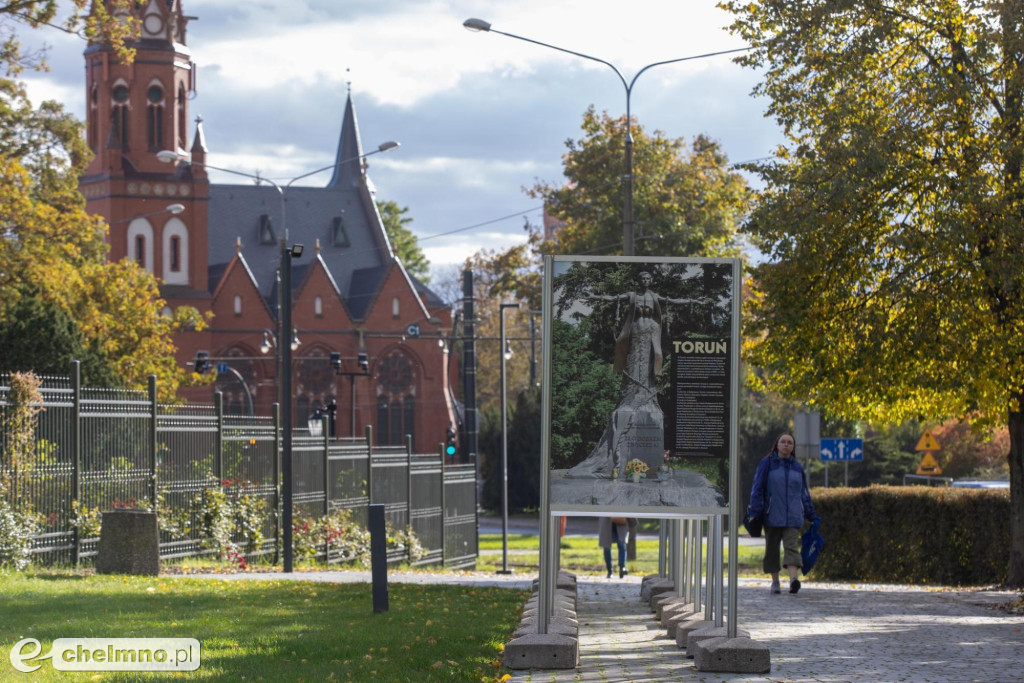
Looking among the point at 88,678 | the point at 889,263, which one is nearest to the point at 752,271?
the point at 889,263

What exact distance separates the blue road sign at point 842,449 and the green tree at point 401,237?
73023 mm

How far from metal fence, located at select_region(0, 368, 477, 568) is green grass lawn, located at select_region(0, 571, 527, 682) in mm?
1709

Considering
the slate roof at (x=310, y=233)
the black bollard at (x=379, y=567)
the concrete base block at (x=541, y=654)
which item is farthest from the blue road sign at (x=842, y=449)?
the slate roof at (x=310, y=233)

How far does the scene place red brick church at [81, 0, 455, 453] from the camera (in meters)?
78.2

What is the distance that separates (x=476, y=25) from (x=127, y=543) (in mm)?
11984

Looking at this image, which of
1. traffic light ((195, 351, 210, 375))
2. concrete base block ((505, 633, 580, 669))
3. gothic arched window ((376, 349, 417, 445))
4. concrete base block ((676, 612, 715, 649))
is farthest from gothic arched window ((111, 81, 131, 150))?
concrete base block ((505, 633, 580, 669))

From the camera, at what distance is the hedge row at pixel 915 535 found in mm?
19688

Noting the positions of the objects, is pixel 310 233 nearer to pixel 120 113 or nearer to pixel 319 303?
pixel 319 303

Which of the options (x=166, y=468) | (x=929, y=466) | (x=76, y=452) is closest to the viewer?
(x=76, y=452)

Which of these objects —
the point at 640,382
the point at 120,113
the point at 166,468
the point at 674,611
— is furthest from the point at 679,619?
the point at 120,113

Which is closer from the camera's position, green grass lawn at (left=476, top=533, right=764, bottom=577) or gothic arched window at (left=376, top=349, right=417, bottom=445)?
green grass lawn at (left=476, top=533, right=764, bottom=577)

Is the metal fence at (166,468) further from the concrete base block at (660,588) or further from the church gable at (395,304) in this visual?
the church gable at (395,304)

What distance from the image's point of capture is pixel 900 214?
57.2ft

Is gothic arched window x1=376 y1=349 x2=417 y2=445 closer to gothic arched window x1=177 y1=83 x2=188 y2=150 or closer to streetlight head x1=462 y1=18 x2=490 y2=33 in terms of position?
gothic arched window x1=177 y1=83 x2=188 y2=150
